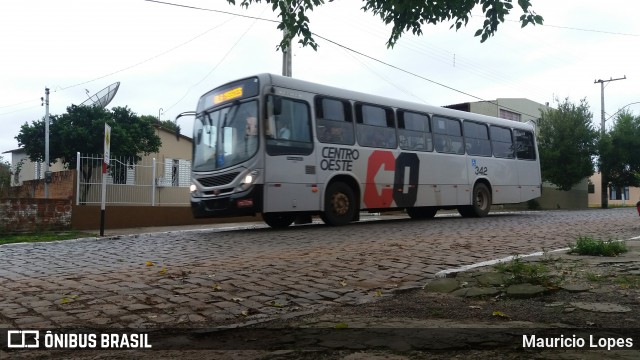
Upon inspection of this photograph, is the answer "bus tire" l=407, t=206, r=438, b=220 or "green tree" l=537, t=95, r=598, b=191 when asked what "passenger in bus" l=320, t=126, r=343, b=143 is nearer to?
"bus tire" l=407, t=206, r=438, b=220

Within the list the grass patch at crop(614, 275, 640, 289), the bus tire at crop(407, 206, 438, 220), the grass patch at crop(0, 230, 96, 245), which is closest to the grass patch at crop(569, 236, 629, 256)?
the grass patch at crop(614, 275, 640, 289)

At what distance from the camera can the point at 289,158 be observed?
38.0ft

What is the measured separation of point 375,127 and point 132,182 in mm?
7829

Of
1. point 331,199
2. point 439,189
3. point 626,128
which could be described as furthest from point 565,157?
point 331,199

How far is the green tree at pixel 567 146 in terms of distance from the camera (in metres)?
34.5

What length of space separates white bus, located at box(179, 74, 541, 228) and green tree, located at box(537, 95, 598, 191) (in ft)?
69.7

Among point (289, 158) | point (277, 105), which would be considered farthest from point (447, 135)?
point (277, 105)

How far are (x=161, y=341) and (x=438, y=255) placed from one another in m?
4.67

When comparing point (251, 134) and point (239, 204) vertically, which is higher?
point (251, 134)

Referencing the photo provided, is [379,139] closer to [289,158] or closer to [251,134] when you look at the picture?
[289,158]

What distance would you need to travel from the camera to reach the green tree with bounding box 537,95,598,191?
113 feet

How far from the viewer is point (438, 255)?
736cm

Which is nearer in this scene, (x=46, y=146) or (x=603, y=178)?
(x=46, y=146)

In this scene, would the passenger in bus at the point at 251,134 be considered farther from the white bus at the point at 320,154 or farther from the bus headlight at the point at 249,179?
the bus headlight at the point at 249,179
